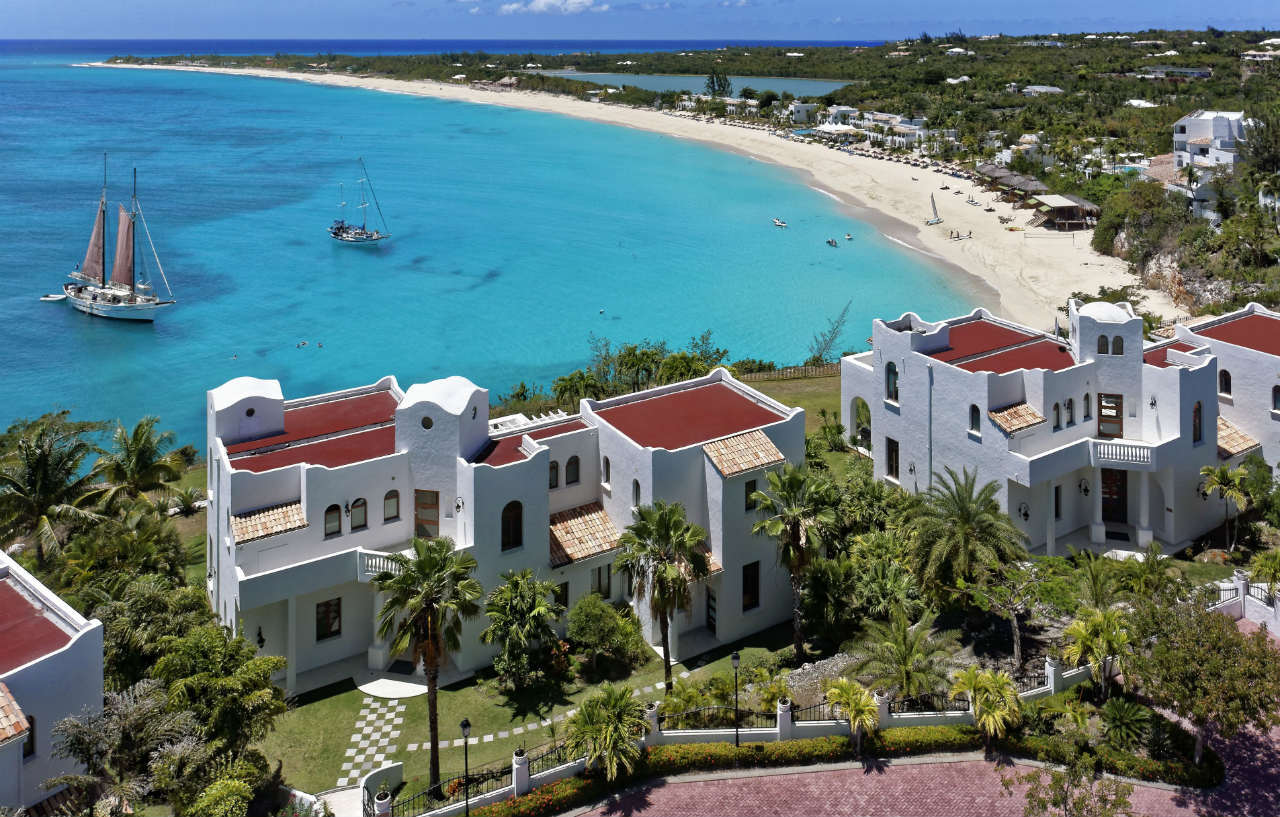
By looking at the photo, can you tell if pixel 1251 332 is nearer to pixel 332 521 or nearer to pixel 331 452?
pixel 331 452

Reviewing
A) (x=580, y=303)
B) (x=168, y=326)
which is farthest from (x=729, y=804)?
(x=168, y=326)

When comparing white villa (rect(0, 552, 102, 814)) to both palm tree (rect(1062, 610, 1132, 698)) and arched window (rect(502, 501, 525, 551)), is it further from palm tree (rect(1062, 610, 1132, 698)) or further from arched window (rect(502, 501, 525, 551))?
palm tree (rect(1062, 610, 1132, 698))

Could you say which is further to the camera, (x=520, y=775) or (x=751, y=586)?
(x=751, y=586)

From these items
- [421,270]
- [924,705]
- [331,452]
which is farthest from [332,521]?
[421,270]

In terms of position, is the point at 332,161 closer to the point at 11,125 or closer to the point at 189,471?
the point at 11,125

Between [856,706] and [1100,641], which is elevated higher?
[1100,641]

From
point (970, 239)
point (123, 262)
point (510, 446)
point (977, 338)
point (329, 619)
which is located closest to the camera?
point (329, 619)
